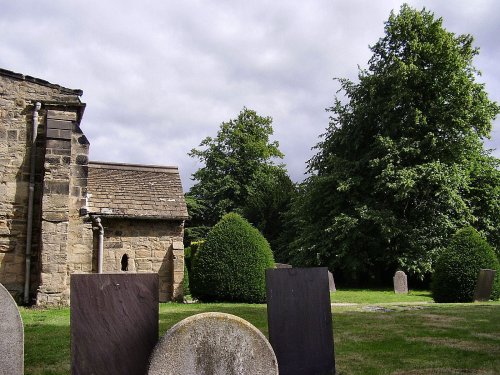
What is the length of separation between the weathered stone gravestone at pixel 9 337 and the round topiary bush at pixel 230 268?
11658mm

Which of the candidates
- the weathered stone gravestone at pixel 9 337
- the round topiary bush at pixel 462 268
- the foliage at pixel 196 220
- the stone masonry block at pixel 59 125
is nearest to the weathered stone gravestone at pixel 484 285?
the round topiary bush at pixel 462 268

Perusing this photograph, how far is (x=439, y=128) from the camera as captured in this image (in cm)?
2697

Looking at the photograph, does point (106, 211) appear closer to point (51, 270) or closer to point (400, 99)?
point (51, 270)

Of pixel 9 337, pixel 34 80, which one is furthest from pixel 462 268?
pixel 9 337

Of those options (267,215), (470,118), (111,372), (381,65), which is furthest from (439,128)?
(111,372)

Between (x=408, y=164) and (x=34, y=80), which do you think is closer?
(x=34, y=80)

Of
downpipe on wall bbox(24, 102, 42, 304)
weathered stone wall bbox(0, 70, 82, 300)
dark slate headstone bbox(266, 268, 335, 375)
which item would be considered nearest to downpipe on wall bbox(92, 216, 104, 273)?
weathered stone wall bbox(0, 70, 82, 300)

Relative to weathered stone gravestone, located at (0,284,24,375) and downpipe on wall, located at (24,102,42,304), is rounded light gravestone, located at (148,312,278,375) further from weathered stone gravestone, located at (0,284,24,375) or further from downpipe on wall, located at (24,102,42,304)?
downpipe on wall, located at (24,102,42,304)

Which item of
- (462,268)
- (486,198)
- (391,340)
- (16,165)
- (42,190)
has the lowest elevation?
(391,340)

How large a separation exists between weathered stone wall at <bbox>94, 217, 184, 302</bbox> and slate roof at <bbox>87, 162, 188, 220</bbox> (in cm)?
35

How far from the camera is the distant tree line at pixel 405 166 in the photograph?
2586 cm

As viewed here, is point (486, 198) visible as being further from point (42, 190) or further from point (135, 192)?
point (42, 190)

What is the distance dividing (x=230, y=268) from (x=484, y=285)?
8518 mm

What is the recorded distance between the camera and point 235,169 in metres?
45.1
